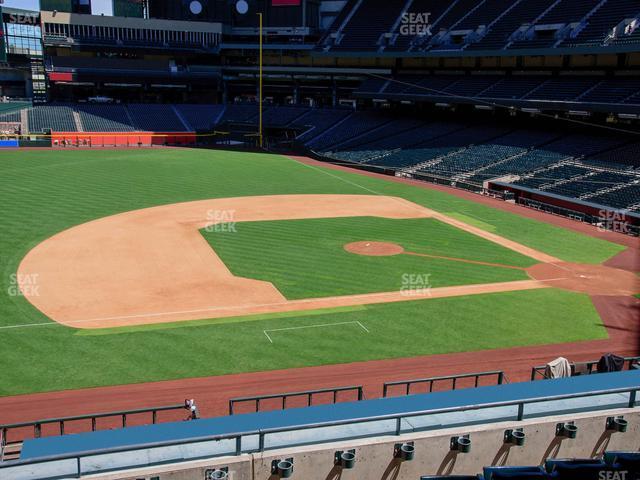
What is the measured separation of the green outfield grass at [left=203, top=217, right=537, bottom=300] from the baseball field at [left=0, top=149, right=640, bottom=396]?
12cm

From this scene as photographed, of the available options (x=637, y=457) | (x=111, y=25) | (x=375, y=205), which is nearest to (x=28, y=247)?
(x=375, y=205)

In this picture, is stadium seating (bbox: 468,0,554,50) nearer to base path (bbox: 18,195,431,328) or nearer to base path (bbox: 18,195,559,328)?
base path (bbox: 18,195,431,328)

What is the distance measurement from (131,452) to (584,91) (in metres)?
53.8

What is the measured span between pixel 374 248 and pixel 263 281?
7.68m

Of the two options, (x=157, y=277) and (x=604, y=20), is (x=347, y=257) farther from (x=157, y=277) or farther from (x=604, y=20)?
(x=604, y=20)

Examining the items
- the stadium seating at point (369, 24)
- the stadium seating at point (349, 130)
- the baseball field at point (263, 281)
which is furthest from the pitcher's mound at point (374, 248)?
the stadium seating at point (369, 24)

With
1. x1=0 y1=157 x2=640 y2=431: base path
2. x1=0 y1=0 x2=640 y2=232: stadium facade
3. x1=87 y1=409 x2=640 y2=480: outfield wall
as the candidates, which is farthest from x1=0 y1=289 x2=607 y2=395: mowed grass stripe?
x1=0 y1=0 x2=640 y2=232: stadium facade

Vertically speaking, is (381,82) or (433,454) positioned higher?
(381,82)

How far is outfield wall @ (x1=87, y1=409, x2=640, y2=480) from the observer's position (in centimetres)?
780

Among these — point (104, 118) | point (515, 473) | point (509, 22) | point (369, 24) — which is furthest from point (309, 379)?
point (104, 118)

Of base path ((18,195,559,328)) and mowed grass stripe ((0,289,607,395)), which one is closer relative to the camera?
mowed grass stripe ((0,289,607,395))

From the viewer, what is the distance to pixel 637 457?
8.23 metres

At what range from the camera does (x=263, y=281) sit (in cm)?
2475

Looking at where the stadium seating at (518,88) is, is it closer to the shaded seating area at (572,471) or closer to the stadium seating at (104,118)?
the stadium seating at (104,118)
